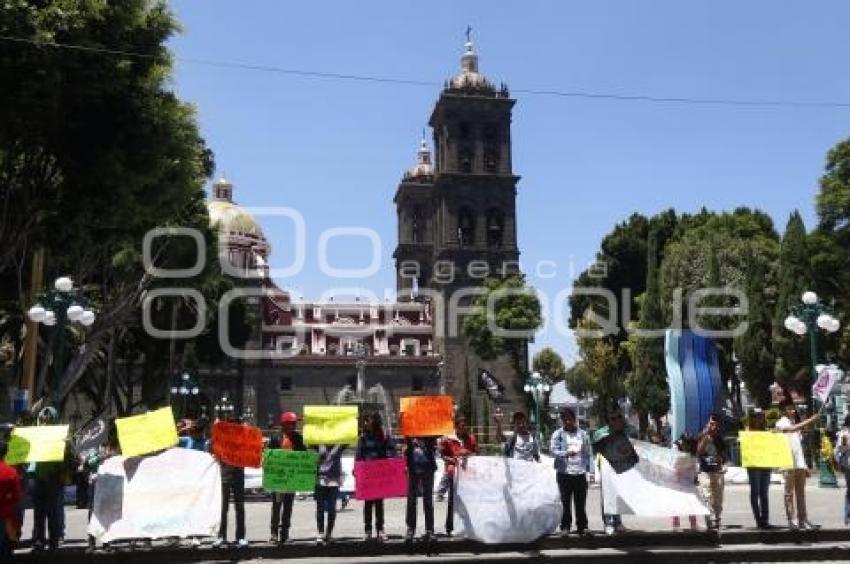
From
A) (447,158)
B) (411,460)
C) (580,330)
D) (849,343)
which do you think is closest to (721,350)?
(849,343)

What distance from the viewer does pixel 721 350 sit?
4372cm

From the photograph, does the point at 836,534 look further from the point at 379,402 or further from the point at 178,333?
the point at 379,402

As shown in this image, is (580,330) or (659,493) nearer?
(659,493)

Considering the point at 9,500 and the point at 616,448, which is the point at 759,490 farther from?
the point at 9,500

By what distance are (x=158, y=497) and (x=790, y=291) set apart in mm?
34971

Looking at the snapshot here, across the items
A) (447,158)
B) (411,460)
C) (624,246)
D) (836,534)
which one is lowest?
(836,534)

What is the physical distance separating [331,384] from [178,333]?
1200 inches

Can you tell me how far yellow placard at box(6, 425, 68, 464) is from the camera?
33.6ft

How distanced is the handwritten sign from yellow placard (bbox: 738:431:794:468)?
5798mm

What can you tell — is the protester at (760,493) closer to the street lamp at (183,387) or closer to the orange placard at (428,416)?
the orange placard at (428,416)

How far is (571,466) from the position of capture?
441 inches

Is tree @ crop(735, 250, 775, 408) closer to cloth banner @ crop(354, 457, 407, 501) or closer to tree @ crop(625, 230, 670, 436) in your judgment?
tree @ crop(625, 230, 670, 436)

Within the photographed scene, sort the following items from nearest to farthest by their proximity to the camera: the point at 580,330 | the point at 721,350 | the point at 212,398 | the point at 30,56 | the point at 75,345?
the point at 30,56 → the point at 75,345 → the point at 721,350 → the point at 580,330 → the point at 212,398

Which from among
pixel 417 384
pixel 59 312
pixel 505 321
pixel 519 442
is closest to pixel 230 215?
pixel 417 384
